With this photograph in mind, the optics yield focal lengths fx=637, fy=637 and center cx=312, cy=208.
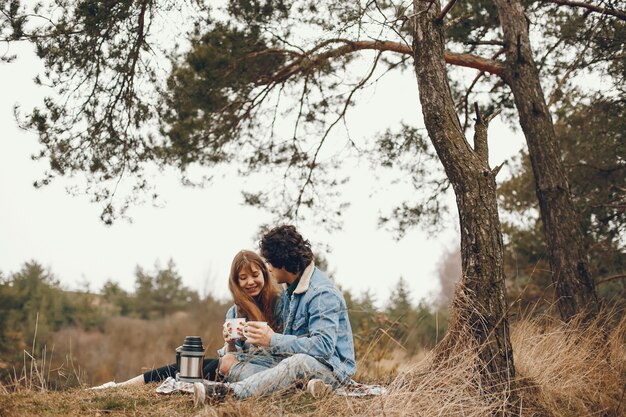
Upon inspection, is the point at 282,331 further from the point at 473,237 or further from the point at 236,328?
the point at 473,237

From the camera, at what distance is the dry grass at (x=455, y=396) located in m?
3.12

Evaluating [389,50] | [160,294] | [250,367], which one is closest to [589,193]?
[389,50]

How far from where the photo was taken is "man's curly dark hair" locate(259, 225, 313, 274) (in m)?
3.74

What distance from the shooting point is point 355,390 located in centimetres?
349

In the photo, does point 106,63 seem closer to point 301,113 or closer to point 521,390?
point 301,113

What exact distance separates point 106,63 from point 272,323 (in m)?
3.50

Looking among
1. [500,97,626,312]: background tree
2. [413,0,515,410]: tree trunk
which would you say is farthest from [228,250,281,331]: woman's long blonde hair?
[500,97,626,312]: background tree

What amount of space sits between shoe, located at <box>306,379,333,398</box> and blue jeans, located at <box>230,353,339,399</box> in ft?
0.21

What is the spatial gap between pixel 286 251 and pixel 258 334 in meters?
0.54

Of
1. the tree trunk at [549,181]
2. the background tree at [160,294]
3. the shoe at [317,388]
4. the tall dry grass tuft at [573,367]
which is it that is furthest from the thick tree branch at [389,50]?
the background tree at [160,294]

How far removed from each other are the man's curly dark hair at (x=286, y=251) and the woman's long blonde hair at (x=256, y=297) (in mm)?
208

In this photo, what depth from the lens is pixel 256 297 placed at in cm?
400

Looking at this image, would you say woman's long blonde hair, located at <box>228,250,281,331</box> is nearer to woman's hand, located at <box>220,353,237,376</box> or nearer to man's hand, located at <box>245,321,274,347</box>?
woman's hand, located at <box>220,353,237,376</box>

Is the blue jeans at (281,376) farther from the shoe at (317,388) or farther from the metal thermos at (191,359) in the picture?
the metal thermos at (191,359)
